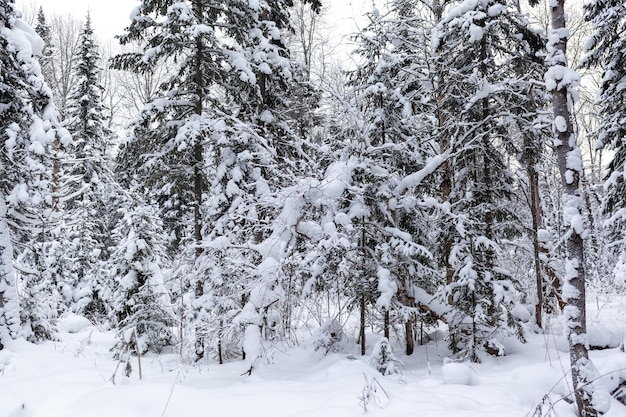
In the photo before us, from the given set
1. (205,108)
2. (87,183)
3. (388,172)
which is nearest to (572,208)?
(388,172)

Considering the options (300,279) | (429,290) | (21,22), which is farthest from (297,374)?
(21,22)

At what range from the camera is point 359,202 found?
321 inches

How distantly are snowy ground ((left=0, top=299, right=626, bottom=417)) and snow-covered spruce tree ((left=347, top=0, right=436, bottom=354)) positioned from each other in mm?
1604

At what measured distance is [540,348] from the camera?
9125mm

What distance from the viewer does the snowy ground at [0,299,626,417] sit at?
4.91 m

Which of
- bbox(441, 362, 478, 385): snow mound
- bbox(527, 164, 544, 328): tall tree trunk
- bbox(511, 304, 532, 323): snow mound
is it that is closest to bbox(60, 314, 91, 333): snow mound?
bbox(441, 362, 478, 385): snow mound

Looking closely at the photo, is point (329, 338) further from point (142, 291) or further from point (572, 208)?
point (142, 291)

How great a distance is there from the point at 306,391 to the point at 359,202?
11.9ft

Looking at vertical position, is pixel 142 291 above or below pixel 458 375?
above

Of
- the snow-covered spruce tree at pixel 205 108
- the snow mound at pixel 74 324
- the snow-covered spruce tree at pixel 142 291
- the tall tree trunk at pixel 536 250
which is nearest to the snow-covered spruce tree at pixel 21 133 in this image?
the snow-covered spruce tree at pixel 205 108

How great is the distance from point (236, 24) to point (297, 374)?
8.88m

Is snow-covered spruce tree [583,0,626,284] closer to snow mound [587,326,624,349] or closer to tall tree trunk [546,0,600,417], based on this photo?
snow mound [587,326,624,349]

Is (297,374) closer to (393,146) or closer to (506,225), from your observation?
(393,146)

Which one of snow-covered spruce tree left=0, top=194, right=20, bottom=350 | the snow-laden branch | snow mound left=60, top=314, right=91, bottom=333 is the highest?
the snow-laden branch
